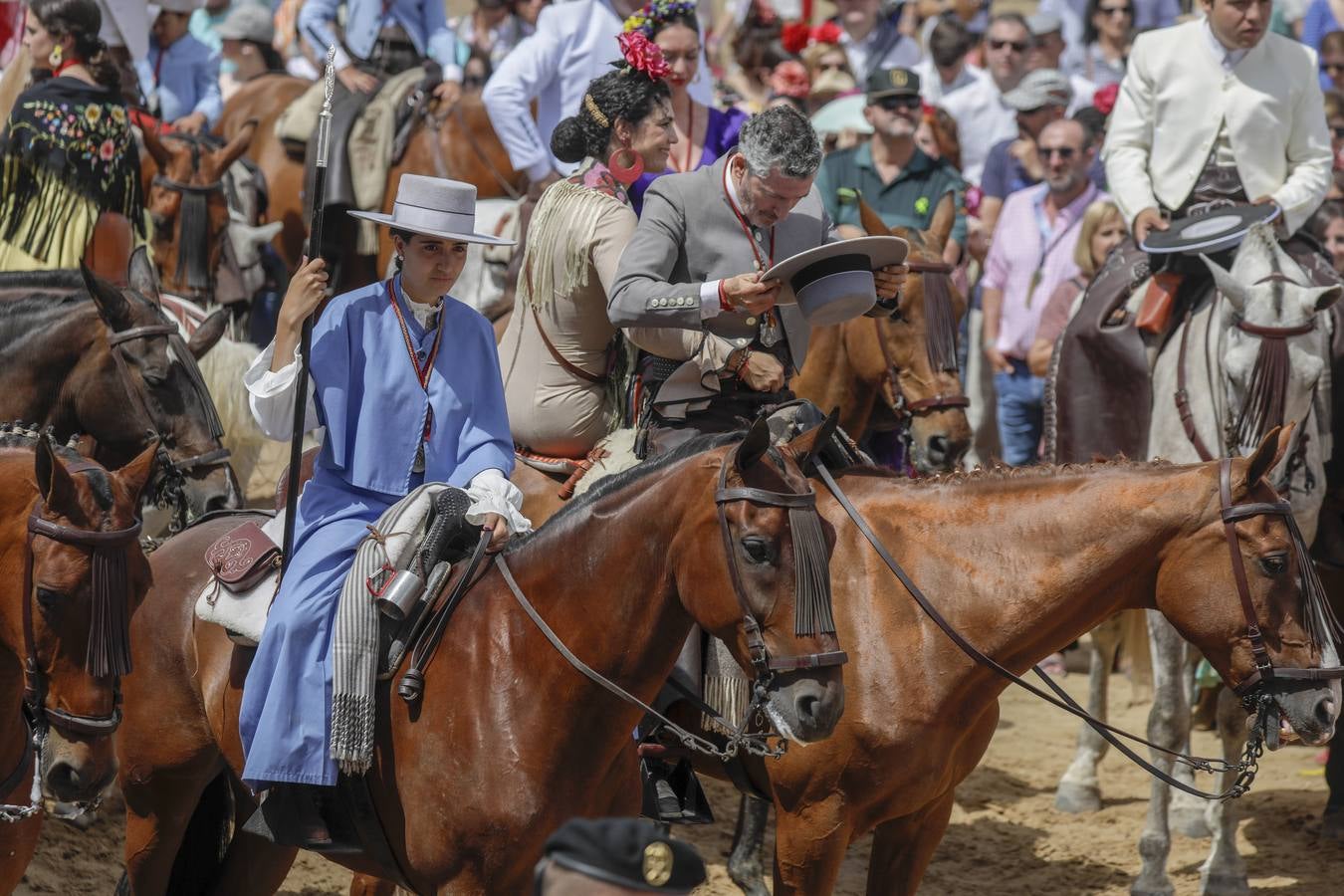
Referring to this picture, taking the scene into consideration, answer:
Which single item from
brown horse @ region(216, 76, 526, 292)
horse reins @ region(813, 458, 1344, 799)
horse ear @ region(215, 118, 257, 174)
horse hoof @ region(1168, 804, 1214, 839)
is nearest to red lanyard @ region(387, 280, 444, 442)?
horse reins @ region(813, 458, 1344, 799)

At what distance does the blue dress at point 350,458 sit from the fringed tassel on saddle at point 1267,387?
3.42 metres

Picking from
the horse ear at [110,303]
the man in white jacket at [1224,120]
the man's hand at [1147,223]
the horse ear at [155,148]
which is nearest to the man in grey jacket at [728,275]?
the horse ear at [110,303]

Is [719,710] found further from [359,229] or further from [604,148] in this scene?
[359,229]

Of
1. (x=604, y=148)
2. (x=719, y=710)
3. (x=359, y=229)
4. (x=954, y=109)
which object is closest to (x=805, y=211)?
(x=604, y=148)

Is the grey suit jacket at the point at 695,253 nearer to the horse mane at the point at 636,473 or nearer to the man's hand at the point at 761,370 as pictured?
the man's hand at the point at 761,370

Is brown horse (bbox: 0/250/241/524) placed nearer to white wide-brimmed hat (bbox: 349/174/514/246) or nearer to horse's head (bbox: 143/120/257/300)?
white wide-brimmed hat (bbox: 349/174/514/246)

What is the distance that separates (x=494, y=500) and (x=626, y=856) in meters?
2.09

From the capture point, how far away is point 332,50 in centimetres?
441

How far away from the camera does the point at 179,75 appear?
37.7 feet

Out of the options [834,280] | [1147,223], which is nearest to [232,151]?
[1147,223]

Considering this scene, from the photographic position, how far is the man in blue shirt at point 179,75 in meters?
11.3

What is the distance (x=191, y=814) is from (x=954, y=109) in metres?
9.07

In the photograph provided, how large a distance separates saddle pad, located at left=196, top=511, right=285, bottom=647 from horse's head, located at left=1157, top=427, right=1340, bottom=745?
2.61 metres

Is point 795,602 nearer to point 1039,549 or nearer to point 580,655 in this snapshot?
point 580,655
